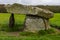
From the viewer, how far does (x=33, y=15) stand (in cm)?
1187

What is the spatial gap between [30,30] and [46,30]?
2.25 ft

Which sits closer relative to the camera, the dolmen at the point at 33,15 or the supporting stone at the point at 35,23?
the dolmen at the point at 33,15

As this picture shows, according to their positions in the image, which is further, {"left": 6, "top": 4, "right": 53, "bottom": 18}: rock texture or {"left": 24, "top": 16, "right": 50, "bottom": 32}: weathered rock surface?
{"left": 24, "top": 16, "right": 50, "bottom": 32}: weathered rock surface

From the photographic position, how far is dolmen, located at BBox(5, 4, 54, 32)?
11508mm

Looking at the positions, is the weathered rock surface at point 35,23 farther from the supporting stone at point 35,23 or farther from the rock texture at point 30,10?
the rock texture at point 30,10

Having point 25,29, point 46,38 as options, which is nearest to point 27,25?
point 25,29

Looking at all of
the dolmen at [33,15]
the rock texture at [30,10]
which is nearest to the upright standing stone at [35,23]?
the dolmen at [33,15]

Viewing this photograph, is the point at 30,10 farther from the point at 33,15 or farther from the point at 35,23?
the point at 35,23

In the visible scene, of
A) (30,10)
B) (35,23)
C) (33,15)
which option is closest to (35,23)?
(35,23)

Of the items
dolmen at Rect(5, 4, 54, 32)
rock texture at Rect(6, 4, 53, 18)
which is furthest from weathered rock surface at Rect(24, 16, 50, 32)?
rock texture at Rect(6, 4, 53, 18)

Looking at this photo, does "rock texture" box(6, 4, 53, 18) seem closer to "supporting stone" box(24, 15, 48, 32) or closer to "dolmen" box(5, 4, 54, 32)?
"dolmen" box(5, 4, 54, 32)

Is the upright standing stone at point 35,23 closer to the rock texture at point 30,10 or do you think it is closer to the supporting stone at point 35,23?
the supporting stone at point 35,23

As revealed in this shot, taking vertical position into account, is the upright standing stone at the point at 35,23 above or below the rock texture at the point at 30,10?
below

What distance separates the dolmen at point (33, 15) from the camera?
11508 millimetres
